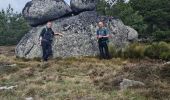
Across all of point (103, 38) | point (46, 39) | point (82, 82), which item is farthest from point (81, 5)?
point (82, 82)

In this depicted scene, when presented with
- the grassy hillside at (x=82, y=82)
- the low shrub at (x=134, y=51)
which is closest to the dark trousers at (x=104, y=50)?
the low shrub at (x=134, y=51)

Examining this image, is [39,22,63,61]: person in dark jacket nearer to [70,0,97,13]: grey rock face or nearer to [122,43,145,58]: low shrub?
[122,43,145,58]: low shrub

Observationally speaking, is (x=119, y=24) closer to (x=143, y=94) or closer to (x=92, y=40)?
(x=92, y=40)

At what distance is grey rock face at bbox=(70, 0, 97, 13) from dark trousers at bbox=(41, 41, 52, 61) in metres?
4.55

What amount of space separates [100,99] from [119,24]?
643 inches

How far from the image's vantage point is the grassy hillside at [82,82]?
14953mm

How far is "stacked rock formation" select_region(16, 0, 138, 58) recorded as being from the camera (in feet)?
95.0

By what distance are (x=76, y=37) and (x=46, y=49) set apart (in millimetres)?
2594

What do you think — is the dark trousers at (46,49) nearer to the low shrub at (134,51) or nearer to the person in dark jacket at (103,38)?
the person in dark jacket at (103,38)

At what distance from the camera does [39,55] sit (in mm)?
29203

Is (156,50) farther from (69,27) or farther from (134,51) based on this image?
(69,27)

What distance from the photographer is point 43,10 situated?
30.6 metres

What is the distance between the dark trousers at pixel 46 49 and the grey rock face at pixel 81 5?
4.55m

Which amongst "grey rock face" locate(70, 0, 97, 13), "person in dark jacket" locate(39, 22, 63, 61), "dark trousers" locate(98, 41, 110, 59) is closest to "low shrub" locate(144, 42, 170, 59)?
"dark trousers" locate(98, 41, 110, 59)
